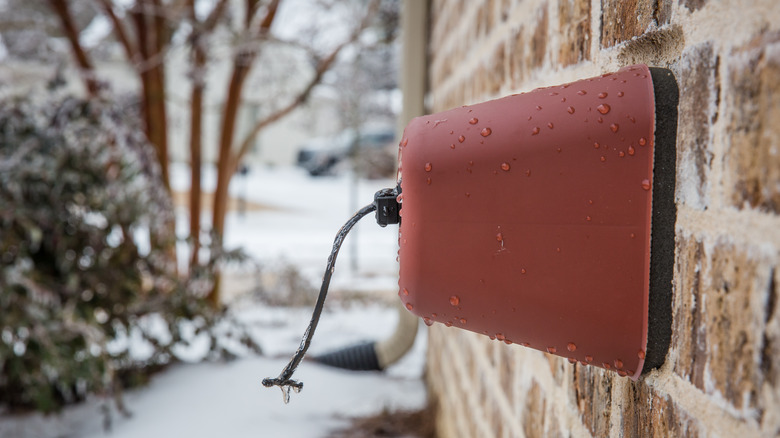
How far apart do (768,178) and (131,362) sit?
224 centimetres

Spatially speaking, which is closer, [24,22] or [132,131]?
[132,131]

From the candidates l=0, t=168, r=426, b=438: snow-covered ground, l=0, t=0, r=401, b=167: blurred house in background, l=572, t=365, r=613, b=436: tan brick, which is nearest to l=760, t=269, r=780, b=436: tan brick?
l=572, t=365, r=613, b=436: tan brick

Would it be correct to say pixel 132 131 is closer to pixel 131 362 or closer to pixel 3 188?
pixel 3 188

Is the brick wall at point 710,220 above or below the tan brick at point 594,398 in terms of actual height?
above

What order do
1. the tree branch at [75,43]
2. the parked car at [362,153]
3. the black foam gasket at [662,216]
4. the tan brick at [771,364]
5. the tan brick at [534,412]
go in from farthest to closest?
the parked car at [362,153] → the tree branch at [75,43] → the tan brick at [534,412] → the black foam gasket at [662,216] → the tan brick at [771,364]

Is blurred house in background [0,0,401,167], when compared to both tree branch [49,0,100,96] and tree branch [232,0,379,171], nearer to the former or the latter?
tree branch [49,0,100,96]

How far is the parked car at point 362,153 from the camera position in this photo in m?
6.02

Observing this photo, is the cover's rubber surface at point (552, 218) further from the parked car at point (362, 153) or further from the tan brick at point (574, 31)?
the parked car at point (362, 153)

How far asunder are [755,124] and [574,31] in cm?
34

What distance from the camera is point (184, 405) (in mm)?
1936

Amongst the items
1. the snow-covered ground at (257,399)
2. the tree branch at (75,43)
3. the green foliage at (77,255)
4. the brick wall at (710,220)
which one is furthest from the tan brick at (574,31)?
the tree branch at (75,43)

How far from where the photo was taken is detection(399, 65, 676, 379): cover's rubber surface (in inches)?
15.6

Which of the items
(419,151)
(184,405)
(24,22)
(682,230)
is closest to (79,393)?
(184,405)

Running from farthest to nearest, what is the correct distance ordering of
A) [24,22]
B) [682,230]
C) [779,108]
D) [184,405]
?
[24,22]
[184,405]
[682,230]
[779,108]
